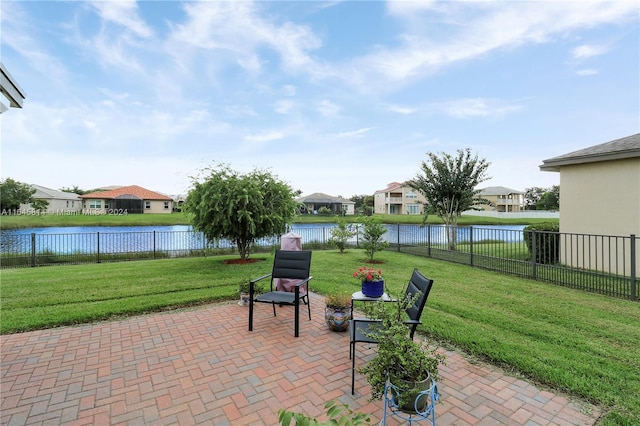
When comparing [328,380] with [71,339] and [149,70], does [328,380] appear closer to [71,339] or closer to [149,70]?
[71,339]

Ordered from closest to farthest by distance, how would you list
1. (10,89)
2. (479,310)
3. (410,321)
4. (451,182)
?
(410,321) → (10,89) → (479,310) → (451,182)

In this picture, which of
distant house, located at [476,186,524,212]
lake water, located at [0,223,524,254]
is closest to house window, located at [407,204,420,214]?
distant house, located at [476,186,524,212]

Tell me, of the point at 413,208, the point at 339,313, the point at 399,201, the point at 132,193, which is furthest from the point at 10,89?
the point at 399,201

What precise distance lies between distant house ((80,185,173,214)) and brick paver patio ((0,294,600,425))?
47.4 metres

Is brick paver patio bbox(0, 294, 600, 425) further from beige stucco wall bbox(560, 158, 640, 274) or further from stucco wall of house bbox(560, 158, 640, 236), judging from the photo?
stucco wall of house bbox(560, 158, 640, 236)

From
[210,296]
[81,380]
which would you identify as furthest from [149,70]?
[81,380]

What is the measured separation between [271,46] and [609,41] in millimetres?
10322

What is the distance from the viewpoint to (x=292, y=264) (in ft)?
15.1

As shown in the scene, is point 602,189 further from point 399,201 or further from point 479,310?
point 399,201

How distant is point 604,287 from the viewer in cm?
574

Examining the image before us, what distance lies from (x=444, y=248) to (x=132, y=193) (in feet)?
159

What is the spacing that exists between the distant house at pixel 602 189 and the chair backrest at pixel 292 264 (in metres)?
6.78

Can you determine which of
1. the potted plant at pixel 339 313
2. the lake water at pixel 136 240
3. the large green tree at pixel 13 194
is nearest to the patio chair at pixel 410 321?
the potted plant at pixel 339 313

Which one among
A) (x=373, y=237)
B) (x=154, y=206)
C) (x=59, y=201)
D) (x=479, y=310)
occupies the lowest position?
(x=479, y=310)
